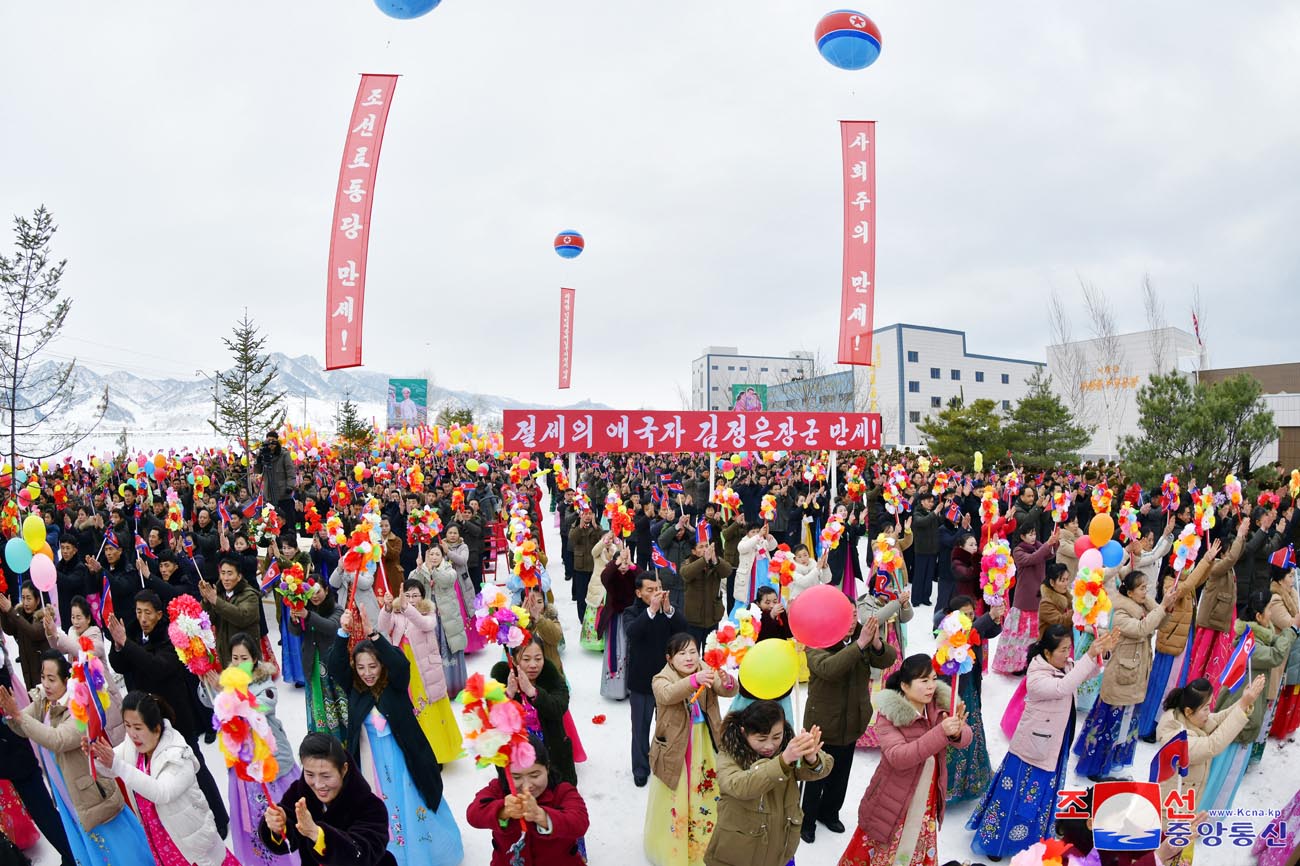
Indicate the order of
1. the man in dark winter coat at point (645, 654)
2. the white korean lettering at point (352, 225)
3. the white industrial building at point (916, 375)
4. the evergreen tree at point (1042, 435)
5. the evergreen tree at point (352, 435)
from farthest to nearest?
the white industrial building at point (916, 375), the evergreen tree at point (352, 435), the evergreen tree at point (1042, 435), the white korean lettering at point (352, 225), the man in dark winter coat at point (645, 654)

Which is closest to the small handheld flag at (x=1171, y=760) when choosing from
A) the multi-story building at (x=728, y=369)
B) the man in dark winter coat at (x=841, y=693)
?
the man in dark winter coat at (x=841, y=693)

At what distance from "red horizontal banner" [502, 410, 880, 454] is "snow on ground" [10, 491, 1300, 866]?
3773mm

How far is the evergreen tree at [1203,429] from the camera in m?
13.3

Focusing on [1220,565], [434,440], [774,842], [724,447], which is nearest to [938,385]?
[434,440]

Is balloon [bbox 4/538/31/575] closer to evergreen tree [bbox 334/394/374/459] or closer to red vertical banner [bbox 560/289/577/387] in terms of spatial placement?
red vertical banner [bbox 560/289/577/387]

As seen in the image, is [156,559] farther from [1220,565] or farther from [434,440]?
[434,440]

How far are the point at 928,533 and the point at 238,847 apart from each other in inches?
328

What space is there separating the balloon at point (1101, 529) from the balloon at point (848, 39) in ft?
23.0

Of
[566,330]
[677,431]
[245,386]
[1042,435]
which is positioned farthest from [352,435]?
[1042,435]


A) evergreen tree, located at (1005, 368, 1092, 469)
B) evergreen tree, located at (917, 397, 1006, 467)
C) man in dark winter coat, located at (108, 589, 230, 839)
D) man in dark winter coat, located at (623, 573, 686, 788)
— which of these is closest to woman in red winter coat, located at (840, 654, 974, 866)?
man in dark winter coat, located at (623, 573, 686, 788)

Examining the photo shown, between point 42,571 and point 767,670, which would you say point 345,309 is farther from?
point 767,670

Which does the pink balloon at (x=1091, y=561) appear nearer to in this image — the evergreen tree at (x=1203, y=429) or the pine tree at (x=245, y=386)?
the evergreen tree at (x=1203, y=429)

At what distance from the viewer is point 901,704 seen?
3502 mm

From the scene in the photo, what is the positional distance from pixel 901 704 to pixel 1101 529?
3.96m
